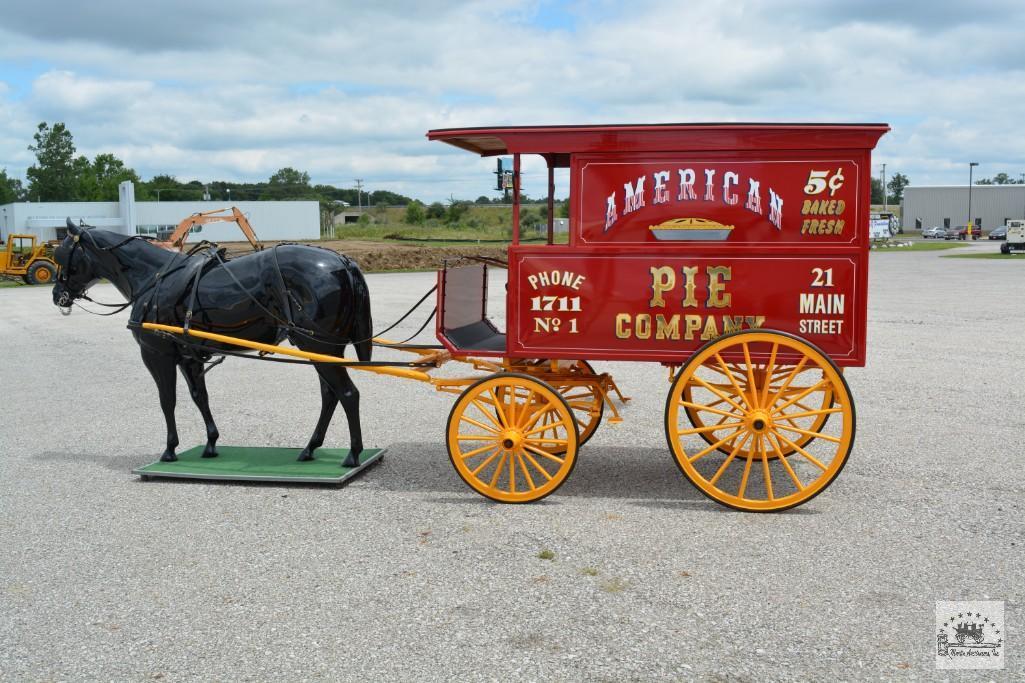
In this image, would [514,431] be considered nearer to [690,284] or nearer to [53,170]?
[690,284]

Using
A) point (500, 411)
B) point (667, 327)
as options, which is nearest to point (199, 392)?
point (500, 411)

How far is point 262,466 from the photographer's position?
24.0 ft

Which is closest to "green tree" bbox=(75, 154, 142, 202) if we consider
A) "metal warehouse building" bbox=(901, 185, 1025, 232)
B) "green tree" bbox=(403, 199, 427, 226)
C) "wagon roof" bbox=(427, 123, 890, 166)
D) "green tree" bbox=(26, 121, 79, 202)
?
"green tree" bbox=(26, 121, 79, 202)

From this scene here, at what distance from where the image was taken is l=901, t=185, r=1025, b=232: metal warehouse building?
89181 millimetres

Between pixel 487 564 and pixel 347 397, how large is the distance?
230cm

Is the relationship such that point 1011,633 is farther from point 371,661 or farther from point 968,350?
point 968,350

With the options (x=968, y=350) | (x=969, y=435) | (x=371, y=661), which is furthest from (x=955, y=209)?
(x=371, y=661)

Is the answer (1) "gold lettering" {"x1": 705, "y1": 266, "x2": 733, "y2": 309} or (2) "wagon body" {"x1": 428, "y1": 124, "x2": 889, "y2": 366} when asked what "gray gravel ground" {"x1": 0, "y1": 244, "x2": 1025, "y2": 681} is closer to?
(2) "wagon body" {"x1": 428, "y1": 124, "x2": 889, "y2": 366}

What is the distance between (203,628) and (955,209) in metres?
99.9

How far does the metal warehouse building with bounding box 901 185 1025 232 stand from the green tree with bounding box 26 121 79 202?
8626 centimetres

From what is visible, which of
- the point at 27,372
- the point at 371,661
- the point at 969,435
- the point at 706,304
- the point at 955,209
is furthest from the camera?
the point at 955,209

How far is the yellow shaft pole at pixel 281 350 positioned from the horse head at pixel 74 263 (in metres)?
1.04

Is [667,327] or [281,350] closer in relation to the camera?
[667,327]

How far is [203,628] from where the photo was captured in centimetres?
454
